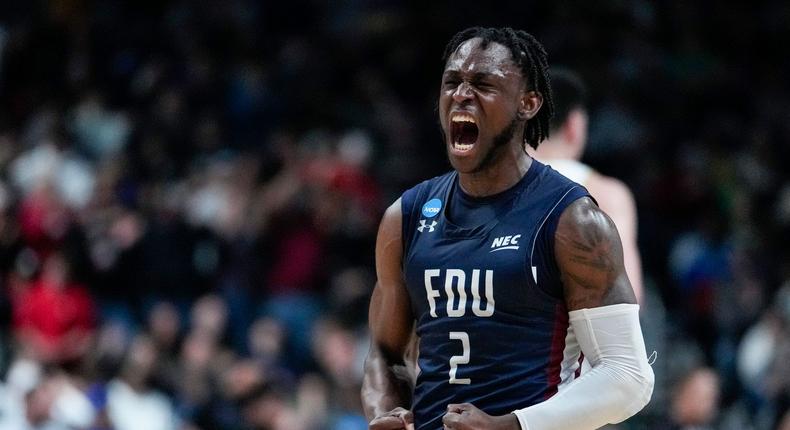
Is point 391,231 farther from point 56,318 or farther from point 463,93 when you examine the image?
point 56,318

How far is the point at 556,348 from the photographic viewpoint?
4094 millimetres

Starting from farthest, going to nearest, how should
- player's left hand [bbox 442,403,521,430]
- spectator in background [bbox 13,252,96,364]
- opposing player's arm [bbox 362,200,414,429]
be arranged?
spectator in background [bbox 13,252,96,364] < opposing player's arm [bbox 362,200,414,429] < player's left hand [bbox 442,403,521,430]

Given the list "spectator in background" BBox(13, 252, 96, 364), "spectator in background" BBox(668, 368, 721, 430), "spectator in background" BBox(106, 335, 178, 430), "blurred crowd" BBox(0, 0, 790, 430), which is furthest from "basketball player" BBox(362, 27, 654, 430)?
"spectator in background" BBox(13, 252, 96, 364)

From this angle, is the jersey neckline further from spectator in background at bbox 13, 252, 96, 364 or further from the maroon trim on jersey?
spectator in background at bbox 13, 252, 96, 364

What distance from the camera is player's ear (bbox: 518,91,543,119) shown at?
420 cm

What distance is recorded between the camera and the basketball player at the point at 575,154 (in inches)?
227

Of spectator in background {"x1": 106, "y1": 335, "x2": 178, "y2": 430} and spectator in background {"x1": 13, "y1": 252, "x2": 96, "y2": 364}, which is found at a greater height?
spectator in background {"x1": 13, "y1": 252, "x2": 96, "y2": 364}

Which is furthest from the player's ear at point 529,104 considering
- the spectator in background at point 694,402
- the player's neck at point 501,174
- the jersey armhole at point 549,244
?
the spectator in background at point 694,402

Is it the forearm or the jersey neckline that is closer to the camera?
the jersey neckline

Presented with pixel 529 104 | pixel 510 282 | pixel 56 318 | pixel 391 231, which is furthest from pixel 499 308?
pixel 56 318

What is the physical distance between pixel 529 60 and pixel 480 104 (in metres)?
0.25

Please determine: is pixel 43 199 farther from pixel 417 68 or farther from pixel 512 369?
pixel 512 369

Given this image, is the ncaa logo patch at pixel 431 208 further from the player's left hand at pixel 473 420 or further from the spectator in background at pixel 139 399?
the spectator in background at pixel 139 399

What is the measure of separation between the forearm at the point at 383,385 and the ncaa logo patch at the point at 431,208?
497mm
